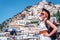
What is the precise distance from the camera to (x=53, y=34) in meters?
4.77

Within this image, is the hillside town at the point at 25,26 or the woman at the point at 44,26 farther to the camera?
the hillside town at the point at 25,26

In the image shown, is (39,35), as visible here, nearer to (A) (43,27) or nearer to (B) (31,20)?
(A) (43,27)

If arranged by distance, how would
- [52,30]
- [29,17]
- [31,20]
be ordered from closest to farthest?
1. [52,30]
2. [31,20]
3. [29,17]

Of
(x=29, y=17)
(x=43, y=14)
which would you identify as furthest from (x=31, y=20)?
(x=43, y=14)

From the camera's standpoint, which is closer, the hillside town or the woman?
the woman

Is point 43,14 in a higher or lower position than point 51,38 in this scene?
higher

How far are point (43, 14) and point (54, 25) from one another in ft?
0.72

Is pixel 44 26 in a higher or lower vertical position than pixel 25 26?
lower

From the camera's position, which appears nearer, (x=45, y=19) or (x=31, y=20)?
(x=45, y=19)

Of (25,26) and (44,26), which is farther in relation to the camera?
(25,26)

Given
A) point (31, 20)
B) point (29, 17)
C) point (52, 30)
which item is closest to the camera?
point (52, 30)

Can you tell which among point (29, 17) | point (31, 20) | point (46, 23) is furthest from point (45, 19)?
point (29, 17)

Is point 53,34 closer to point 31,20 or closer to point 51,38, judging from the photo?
point 51,38

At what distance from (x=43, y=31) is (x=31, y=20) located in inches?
2541
